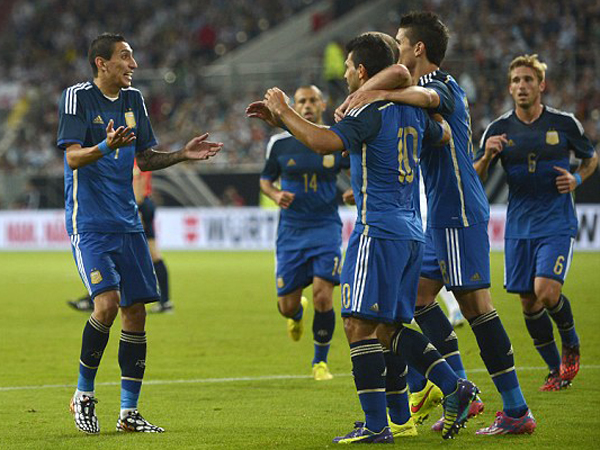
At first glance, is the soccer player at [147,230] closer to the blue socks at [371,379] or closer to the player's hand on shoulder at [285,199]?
the player's hand on shoulder at [285,199]

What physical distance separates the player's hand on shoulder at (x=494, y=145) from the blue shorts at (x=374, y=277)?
2094mm

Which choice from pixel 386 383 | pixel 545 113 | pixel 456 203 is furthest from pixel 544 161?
pixel 386 383

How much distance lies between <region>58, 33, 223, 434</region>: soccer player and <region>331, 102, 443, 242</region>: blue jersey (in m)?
1.38

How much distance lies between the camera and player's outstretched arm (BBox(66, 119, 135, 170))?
6.47 metres

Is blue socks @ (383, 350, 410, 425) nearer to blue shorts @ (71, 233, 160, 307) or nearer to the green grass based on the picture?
the green grass

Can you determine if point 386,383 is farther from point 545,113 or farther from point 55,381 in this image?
point 55,381

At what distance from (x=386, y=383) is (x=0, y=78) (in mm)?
35235

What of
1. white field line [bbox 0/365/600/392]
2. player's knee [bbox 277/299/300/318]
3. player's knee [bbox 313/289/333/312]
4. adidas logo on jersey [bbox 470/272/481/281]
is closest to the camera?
adidas logo on jersey [bbox 470/272/481/281]

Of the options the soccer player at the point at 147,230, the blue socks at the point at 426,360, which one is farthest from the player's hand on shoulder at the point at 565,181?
the soccer player at the point at 147,230

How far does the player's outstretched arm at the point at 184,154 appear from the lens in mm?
7164

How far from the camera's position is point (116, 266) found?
704 centimetres

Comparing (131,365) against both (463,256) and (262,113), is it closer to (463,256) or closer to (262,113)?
(262,113)

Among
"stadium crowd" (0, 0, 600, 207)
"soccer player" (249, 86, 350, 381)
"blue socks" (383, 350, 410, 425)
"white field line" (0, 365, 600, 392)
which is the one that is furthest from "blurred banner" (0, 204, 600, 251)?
"blue socks" (383, 350, 410, 425)

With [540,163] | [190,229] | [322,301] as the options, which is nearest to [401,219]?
[540,163]
